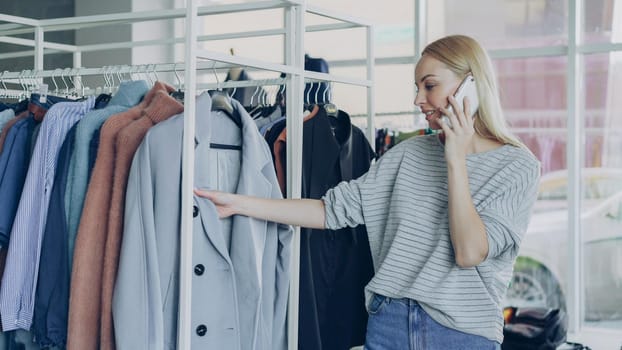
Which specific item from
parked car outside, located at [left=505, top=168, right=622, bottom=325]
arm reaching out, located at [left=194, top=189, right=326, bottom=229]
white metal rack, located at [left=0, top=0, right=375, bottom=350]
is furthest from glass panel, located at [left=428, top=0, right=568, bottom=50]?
arm reaching out, located at [left=194, top=189, right=326, bottom=229]

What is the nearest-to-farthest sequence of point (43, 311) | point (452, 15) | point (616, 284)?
point (43, 311)
point (616, 284)
point (452, 15)

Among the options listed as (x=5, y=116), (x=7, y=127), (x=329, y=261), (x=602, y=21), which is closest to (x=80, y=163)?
(x=7, y=127)

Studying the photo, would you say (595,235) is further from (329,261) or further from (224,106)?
(224,106)

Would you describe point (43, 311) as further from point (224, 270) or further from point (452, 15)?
point (452, 15)

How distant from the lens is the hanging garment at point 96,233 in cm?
213

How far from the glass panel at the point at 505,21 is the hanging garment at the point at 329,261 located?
236 cm

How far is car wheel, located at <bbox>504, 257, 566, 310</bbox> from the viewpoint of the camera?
185 inches

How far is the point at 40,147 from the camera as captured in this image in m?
2.35

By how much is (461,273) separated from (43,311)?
120 centimetres

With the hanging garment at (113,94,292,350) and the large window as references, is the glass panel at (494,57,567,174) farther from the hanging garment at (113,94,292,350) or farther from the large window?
the hanging garment at (113,94,292,350)

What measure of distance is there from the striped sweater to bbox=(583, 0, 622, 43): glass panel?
2.62 meters

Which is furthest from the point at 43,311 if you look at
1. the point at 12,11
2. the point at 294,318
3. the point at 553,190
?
the point at 12,11

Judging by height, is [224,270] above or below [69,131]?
below

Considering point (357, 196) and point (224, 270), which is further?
point (357, 196)
